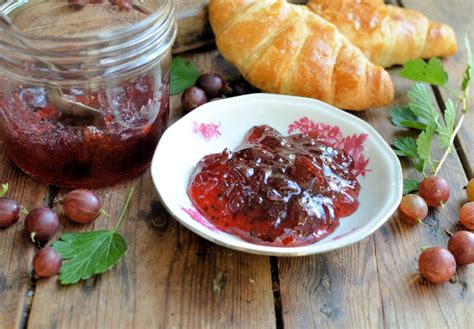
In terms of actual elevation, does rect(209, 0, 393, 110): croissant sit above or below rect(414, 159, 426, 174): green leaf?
above

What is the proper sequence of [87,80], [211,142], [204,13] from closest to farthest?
[87,80] < [211,142] < [204,13]

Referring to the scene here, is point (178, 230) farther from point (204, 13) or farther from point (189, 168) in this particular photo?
point (204, 13)

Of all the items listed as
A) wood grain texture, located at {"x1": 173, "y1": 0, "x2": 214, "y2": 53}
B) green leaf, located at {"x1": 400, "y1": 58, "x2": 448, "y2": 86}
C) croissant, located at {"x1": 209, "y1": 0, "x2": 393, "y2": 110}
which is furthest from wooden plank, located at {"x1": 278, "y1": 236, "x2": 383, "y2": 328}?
wood grain texture, located at {"x1": 173, "y1": 0, "x2": 214, "y2": 53}

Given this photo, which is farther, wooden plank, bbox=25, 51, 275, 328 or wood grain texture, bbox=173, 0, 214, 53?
wood grain texture, bbox=173, 0, 214, 53

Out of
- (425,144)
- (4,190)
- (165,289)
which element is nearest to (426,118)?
(425,144)

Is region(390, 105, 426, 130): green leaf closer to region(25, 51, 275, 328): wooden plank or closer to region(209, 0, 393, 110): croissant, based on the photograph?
region(209, 0, 393, 110): croissant

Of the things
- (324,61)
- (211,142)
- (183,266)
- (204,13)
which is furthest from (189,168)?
(204,13)
